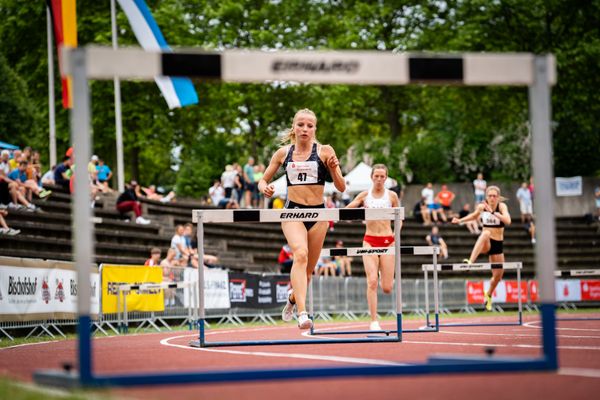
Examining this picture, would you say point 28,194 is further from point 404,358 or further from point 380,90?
point 380,90

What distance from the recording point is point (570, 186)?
1746 inches

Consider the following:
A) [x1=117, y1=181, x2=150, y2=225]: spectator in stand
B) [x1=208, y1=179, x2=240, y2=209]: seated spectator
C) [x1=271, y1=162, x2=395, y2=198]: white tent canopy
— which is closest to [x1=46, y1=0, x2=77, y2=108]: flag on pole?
[x1=117, y1=181, x2=150, y2=225]: spectator in stand

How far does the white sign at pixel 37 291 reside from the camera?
1560cm

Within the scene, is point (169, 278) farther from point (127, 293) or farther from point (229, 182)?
point (229, 182)

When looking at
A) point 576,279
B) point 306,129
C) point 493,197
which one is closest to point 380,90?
point 576,279

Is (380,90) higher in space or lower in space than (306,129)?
higher

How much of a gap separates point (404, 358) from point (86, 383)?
2889 millimetres

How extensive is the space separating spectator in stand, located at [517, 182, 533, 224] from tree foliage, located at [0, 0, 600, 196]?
25.6ft

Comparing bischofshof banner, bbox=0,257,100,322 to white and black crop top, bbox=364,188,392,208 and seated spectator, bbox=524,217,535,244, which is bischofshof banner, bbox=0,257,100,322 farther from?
seated spectator, bbox=524,217,535,244

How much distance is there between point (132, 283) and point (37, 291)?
3.70 metres

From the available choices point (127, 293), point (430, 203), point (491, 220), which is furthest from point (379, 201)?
point (430, 203)

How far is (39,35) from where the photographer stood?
149 feet

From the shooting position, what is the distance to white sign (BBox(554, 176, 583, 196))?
44.2m

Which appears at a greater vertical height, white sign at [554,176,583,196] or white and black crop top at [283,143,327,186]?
white sign at [554,176,583,196]
